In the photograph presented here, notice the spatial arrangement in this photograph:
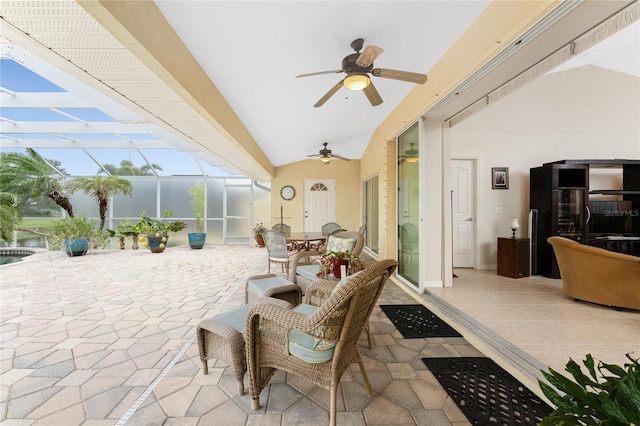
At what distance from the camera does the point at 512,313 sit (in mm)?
2779

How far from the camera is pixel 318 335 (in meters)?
1.42

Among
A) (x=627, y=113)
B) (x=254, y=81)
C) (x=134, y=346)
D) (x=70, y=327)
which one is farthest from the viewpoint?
(x=627, y=113)

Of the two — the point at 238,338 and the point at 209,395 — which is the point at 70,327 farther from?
the point at 238,338

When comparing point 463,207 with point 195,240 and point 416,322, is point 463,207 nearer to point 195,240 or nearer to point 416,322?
point 416,322

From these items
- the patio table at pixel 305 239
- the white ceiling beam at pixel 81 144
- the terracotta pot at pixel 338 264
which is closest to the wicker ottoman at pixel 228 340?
the terracotta pot at pixel 338 264

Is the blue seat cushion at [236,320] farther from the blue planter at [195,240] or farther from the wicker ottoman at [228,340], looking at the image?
the blue planter at [195,240]

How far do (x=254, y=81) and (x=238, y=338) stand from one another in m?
2.71

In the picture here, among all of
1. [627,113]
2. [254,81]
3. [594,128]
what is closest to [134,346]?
[254,81]

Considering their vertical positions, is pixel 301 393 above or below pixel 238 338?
below

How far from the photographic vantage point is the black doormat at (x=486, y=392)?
150 centimetres

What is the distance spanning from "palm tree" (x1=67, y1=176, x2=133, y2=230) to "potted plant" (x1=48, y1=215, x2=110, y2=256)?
875 millimetres

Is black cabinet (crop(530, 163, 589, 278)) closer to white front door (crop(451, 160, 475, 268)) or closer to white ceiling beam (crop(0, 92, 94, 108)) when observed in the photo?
white front door (crop(451, 160, 475, 268))

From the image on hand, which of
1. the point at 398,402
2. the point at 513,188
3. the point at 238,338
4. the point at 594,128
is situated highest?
the point at 594,128

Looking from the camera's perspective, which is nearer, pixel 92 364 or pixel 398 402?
pixel 398 402
